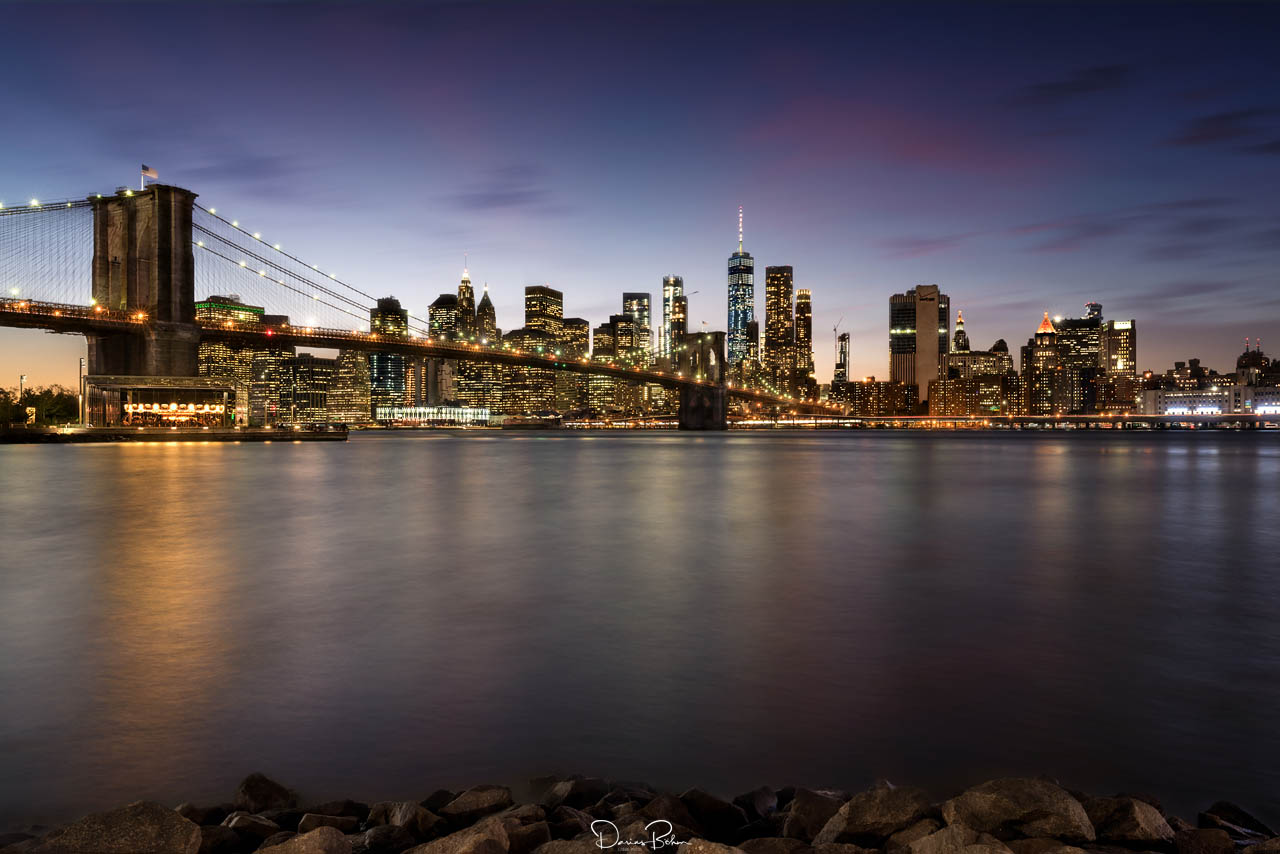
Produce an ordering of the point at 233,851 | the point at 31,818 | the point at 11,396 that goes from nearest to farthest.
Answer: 1. the point at 233,851
2. the point at 31,818
3. the point at 11,396

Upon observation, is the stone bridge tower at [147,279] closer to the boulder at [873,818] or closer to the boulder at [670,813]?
the boulder at [670,813]

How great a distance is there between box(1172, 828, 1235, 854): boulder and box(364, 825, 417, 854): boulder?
3.52m

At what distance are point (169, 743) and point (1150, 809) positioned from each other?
18.5 ft

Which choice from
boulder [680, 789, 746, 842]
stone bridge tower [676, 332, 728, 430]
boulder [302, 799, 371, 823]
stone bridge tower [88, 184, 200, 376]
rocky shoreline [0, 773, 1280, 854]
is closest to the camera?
rocky shoreline [0, 773, 1280, 854]

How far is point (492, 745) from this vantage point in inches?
205

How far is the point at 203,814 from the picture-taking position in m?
4.09

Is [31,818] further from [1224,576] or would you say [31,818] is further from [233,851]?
[1224,576]

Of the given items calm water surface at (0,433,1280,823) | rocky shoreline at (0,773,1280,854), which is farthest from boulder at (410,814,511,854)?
calm water surface at (0,433,1280,823)

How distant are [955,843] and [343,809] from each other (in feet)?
9.59

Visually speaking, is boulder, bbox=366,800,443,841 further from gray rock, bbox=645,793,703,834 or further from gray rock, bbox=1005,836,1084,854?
gray rock, bbox=1005,836,1084,854

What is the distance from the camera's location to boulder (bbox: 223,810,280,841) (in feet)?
12.4

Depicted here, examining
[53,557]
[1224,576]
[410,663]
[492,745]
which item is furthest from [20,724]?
[1224,576]

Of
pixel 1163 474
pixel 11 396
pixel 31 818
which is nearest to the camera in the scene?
pixel 31 818

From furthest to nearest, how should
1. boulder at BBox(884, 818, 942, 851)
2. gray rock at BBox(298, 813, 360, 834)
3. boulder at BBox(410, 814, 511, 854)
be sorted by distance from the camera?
gray rock at BBox(298, 813, 360, 834) → boulder at BBox(884, 818, 942, 851) → boulder at BBox(410, 814, 511, 854)
